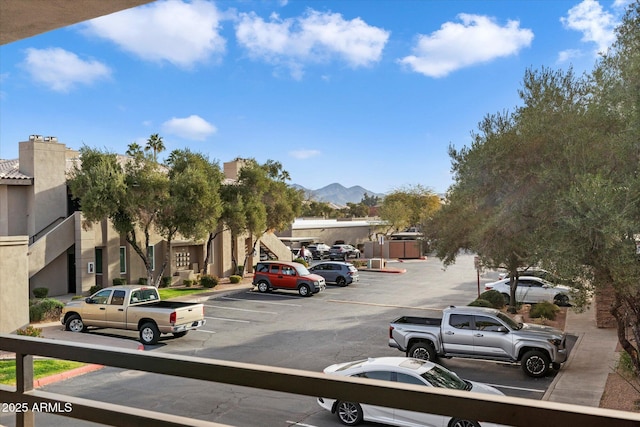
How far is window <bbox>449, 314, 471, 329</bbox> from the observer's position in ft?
49.9

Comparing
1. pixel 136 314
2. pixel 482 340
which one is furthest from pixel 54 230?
pixel 482 340

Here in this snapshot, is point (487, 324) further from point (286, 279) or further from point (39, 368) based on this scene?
point (286, 279)

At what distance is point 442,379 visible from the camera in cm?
1037

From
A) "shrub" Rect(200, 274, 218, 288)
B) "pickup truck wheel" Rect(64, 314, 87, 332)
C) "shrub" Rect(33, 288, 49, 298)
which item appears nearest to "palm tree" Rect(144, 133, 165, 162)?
"shrub" Rect(200, 274, 218, 288)

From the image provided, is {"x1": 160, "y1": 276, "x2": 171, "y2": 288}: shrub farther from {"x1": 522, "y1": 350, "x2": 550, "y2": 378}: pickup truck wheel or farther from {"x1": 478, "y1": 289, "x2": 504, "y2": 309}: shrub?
{"x1": 522, "y1": 350, "x2": 550, "y2": 378}: pickup truck wheel

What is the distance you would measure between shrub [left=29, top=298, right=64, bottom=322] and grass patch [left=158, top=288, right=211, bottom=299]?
621cm

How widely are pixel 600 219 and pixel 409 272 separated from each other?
3317 cm

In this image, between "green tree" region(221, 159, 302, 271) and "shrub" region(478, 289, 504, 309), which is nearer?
"shrub" region(478, 289, 504, 309)

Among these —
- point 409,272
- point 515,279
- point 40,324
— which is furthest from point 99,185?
point 409,272

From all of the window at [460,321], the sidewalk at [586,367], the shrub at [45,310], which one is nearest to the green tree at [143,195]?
the shrub at [45,310]

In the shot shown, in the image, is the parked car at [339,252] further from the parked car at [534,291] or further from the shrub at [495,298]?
the shrub at [495,298]

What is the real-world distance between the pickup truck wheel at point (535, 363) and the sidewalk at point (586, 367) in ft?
1.28

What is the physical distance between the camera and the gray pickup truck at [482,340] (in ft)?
46.4

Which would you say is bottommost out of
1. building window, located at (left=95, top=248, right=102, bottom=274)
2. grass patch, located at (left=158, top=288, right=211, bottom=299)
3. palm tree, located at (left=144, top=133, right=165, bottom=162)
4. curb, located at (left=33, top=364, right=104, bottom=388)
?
curb, located at (left=33, top=364, right=104, bottom=388)
